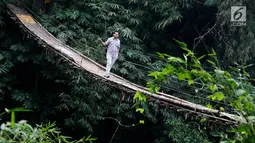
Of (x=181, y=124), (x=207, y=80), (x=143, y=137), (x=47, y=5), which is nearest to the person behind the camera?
(x=207, y=80)

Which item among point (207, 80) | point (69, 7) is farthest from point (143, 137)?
point (207, 80)

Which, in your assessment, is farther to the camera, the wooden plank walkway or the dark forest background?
the dark forest background

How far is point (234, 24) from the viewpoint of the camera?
432 cm

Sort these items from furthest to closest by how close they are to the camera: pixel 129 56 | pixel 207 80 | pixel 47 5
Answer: pixel 47 5
pixel 129 56
pixel 207 80

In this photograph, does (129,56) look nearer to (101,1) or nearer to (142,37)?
(142,37)

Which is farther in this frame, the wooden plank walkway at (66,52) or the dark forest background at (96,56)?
the dark forest background at (96,56)

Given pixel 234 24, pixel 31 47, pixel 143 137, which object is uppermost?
pixel 234 24

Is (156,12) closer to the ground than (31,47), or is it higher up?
higher up

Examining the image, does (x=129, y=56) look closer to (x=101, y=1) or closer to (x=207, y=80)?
(x=101, y=1)

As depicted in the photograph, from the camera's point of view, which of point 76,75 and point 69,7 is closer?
point 76,75

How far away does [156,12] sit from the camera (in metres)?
5.12

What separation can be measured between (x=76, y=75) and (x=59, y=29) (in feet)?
2.41

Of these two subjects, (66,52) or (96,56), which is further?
(96,56)

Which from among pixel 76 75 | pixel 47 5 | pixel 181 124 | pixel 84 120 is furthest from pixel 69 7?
pixel 181 124
